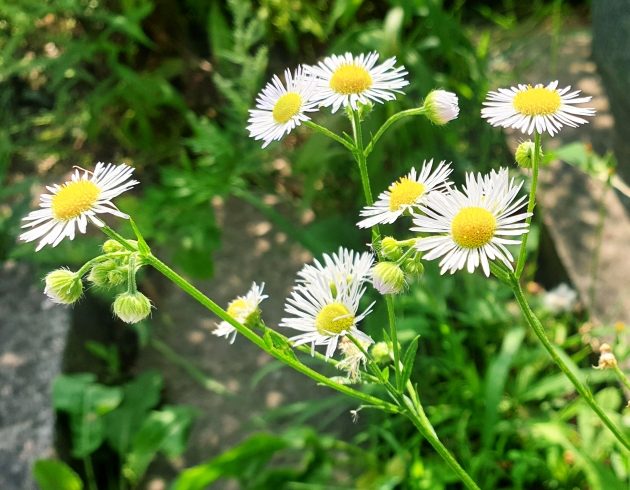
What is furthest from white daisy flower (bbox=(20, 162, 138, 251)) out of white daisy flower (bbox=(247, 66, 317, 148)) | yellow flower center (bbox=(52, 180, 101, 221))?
white daisy flower (bbox=(247, 66, 317, 148))

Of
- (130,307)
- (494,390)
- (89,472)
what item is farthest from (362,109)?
(89,472)

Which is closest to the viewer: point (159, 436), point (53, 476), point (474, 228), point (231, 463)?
point (474, 228)

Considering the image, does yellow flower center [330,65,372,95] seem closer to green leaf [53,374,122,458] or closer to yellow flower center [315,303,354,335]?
yellow flower center [315,303,354,335]

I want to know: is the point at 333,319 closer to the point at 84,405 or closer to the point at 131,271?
the point at 131,271

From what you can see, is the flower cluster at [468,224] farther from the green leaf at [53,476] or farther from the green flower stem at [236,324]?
→ the green leaf at [53,476]

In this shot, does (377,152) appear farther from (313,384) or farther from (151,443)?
(151,443)

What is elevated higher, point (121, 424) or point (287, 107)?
point (121, 424)

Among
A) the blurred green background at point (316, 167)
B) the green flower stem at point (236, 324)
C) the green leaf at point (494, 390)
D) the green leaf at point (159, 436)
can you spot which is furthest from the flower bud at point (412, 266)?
the green leaf at point (159, 436)
